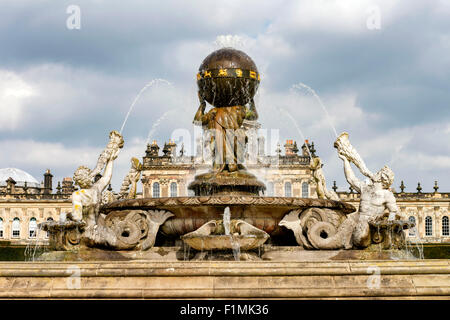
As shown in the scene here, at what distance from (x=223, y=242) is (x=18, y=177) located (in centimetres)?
9169

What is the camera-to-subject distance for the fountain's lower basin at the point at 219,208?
1101 centimetres

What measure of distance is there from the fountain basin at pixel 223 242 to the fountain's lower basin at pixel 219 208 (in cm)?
89

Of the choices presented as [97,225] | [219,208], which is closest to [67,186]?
[97,225]

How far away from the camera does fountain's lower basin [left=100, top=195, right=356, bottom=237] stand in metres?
11.0

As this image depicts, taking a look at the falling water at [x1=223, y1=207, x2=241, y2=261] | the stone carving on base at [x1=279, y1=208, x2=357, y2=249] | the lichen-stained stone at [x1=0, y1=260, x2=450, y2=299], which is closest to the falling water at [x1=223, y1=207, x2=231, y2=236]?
the falling water at [x1=223, y1=207, x2=241, y2=261]

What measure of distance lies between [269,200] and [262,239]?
88 centimetres

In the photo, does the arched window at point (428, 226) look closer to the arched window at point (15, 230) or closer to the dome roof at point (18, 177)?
the arched window at point (15, 230)

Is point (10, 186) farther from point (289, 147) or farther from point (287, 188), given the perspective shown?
point (289, 147)

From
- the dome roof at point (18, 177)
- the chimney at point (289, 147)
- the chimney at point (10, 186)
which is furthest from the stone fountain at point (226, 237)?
the dome roof at point (18, 177)

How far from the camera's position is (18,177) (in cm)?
9662

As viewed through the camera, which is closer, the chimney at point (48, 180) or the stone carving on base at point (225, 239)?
the stone carving on base at point (225, 239)

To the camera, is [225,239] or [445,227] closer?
[225,239]

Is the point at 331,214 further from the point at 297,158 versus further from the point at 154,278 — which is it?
the point at 297,158

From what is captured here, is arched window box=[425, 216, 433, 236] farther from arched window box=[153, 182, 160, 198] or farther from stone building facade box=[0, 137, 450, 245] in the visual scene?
arched window box=[153, 182, 160, 198]
